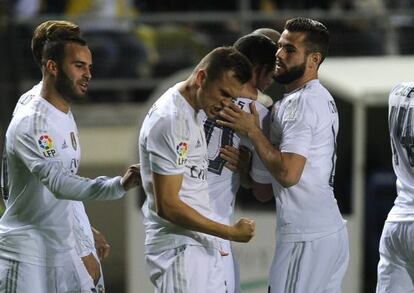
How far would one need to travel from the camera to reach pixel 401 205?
6.54m

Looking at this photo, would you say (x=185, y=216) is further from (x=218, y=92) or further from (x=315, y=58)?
(x=315, y=58)

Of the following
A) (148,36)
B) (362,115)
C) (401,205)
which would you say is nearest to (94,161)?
(148,36)

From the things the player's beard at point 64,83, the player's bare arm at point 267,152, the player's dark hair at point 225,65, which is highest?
the player's dark hair at point 225,65

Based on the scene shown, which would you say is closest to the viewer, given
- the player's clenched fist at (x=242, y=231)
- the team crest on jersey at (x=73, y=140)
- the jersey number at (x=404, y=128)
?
the player's clenched fist at (x=242, y=231)

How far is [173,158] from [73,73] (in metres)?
0.72

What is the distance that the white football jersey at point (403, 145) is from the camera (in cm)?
641

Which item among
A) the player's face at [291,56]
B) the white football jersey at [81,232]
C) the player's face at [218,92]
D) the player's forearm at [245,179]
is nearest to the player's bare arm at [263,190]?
the player's forearm at [245,179]

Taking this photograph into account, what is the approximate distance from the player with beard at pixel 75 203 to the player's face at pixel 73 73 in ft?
0.27

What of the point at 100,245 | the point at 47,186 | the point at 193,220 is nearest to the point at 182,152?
the point at 193,220

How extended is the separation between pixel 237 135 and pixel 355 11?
279 inches

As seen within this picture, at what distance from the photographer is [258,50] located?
612 centimetres

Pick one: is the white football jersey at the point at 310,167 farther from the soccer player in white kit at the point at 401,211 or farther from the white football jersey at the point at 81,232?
the white football jersey at the point at 81,232

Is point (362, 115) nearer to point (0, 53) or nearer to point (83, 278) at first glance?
point (0, 53)

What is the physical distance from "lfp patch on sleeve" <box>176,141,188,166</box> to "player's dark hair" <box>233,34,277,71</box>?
665 millimetres
